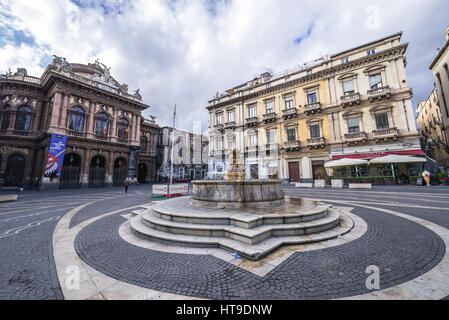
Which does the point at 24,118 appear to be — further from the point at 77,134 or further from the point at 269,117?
the point at 269,117

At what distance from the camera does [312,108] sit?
70.9 ft

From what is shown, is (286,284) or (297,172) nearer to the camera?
(286,284)

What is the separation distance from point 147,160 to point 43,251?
107 ft

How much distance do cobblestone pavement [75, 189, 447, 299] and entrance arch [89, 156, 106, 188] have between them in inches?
884

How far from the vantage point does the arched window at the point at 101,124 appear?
23.3m

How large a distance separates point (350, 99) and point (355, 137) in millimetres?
4541

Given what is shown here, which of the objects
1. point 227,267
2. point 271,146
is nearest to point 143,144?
point 271,146

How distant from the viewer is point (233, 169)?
8969 millimetres

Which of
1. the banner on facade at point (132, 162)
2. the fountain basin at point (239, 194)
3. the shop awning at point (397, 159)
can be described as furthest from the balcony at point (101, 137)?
the shop awning at point (397, 159)

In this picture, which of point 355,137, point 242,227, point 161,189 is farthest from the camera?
point 355,137

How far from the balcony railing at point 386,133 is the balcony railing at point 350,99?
407 cm

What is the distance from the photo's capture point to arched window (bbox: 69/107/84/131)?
21.0 m
